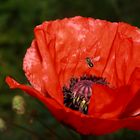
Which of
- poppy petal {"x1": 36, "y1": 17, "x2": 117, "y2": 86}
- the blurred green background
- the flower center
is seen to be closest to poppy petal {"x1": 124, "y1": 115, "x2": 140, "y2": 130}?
the flower center

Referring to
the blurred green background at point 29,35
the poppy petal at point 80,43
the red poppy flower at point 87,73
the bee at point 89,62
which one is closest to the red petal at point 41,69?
the red poppy flower at point 87,73

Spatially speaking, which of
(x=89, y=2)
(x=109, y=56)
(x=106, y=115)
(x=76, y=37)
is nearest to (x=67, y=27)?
(x=76, y=37)

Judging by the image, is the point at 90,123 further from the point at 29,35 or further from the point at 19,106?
the point at 29,35

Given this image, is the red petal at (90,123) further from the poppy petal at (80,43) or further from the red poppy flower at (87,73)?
the poppy petal at (80,43)

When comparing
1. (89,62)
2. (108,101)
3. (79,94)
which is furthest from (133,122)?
(89,62)

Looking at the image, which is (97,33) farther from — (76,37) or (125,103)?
(125,103)
